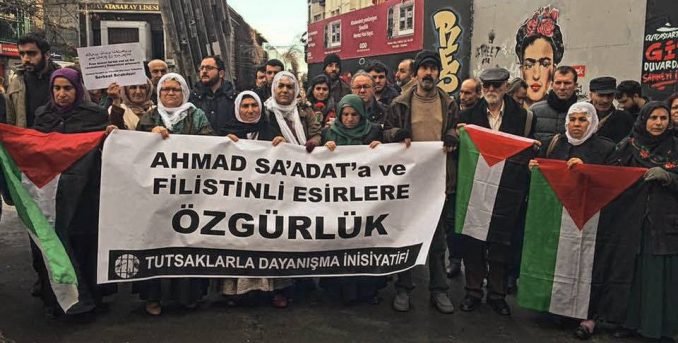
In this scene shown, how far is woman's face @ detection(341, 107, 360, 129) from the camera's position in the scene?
13.1 ft

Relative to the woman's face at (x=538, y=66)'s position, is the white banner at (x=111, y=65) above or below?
below

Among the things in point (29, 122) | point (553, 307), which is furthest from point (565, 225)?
point (29, 122)

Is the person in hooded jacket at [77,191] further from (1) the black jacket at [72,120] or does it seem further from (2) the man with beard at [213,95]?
(2) the man with beard at [213,95]

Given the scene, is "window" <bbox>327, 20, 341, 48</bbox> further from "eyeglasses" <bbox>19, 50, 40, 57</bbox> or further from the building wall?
"eyeglasses" <bbox>19, 50, 40, 57</bbox>

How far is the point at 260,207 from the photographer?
Answer: 387cm

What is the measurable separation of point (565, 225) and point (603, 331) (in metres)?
0.78

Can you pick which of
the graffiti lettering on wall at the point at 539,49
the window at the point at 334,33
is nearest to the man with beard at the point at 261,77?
the graffiti lettering on wall at the point at 539,49

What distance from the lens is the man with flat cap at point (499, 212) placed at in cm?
394

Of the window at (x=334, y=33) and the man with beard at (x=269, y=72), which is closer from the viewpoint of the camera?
the man with beard at (x=269, y=72)

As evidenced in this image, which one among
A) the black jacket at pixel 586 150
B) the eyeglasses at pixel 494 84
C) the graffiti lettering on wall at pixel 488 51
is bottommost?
the black jacket at pixel 586 150

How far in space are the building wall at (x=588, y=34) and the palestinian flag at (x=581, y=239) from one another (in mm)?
5558

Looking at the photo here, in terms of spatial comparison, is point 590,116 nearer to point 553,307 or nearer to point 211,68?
point 553,307

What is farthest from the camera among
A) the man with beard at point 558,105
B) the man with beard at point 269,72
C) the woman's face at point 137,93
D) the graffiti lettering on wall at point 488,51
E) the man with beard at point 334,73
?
the graffiti lettering on wall at point 488,51

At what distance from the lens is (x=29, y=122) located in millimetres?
4414
